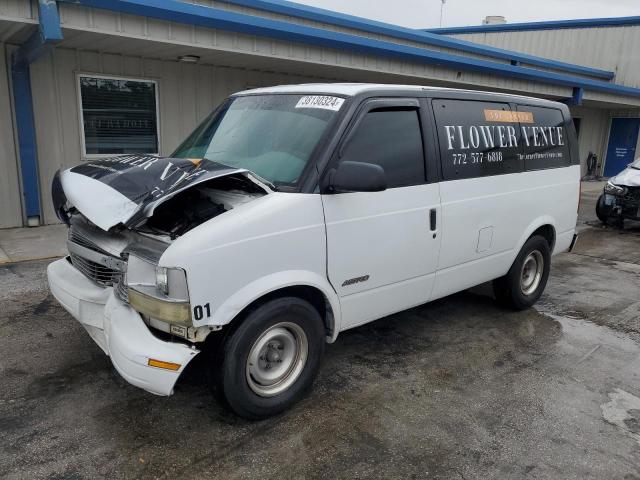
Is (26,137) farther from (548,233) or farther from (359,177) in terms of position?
(548,233)

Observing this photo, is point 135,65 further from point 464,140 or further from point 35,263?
point 464,140

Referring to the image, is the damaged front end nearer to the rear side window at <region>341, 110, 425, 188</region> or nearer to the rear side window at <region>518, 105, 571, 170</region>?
the rear side window at <region>341, 110, 425, 188</region>

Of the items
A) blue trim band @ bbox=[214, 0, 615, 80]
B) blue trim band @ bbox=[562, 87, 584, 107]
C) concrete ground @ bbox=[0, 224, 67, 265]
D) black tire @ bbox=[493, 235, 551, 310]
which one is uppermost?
blue trim band @ bbox=[214, 0, 615, 80]

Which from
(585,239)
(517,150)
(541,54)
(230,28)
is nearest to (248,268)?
(517,150)

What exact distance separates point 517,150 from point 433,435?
284cm

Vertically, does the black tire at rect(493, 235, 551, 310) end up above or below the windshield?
below

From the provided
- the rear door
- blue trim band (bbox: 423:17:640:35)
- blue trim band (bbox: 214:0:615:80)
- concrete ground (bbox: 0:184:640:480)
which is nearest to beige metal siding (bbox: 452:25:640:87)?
blue trim band (bbox: 423:17:640:35)

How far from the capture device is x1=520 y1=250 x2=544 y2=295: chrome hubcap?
539 centimetres

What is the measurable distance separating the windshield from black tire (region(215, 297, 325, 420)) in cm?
82

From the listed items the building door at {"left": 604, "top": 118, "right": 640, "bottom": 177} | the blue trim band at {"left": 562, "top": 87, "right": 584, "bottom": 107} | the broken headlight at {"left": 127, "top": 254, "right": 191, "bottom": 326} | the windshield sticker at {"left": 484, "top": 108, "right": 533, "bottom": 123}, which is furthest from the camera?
the building door at {"left": 604, "top": 118, "right": 640, "bottom": 177}

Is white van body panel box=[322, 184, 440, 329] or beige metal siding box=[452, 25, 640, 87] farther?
beige metal siding box=[452, 25, 640, 87]

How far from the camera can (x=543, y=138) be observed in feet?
16.8

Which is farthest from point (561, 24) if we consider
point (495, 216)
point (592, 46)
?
point (495, 216)

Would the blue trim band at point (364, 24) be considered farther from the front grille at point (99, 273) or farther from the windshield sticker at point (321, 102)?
the front grille at point (99, 273)
